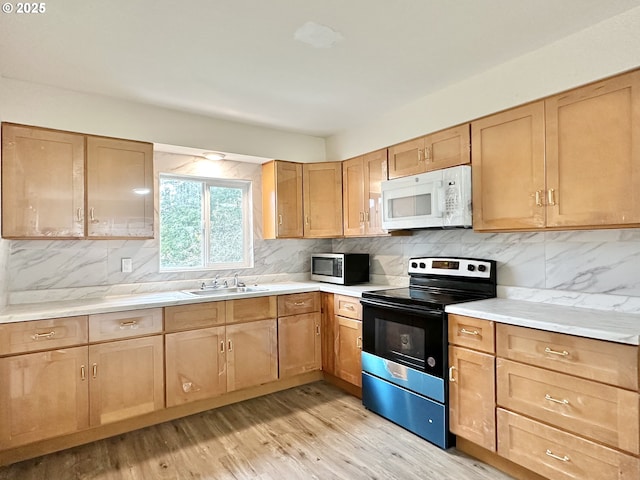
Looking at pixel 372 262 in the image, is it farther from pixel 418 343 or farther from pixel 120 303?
pixel 120 303

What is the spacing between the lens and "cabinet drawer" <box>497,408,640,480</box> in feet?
5.24

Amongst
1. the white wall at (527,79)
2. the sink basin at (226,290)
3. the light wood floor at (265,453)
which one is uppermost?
the white wall at (527,79)

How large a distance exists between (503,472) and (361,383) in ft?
3.77

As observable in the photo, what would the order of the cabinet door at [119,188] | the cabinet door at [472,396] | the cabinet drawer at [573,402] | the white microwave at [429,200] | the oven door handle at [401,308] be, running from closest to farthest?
the cabinet drawer at [573,402], the cabinet door at [472,396], the oven door handle at [401,308], the white microwave at [429,200], the cabinet door at [119,188]

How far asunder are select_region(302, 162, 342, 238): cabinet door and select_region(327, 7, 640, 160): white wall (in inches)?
23.0

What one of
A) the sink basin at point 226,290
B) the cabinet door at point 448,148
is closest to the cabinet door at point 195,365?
the sink basin at point 226,290

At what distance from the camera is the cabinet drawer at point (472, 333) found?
207 cm

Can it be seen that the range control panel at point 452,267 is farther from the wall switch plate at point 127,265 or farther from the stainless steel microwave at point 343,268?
the wall switch plate at point 127,265

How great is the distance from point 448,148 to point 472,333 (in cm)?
130

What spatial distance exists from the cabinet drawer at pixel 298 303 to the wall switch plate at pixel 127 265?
50.0 inches

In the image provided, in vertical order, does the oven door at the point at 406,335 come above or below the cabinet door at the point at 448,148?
below

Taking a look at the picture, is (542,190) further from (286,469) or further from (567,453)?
(286,469)

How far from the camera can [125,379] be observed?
249 centimetres

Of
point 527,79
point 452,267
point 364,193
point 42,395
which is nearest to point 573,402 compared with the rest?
point 452,267
